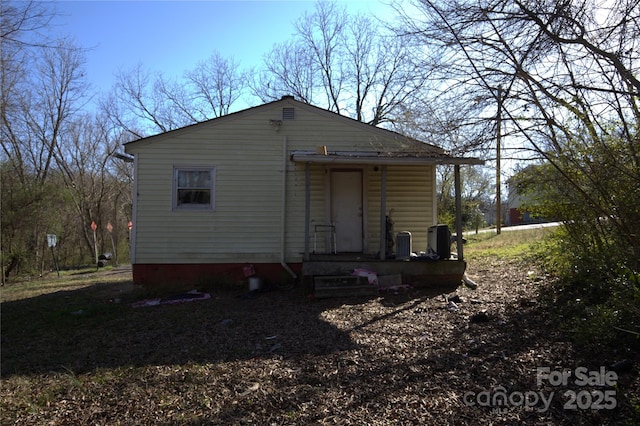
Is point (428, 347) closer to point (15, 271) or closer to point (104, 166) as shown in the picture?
point (15, 271)

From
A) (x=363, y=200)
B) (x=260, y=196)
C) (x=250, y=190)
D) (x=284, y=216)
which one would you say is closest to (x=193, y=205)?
(x=250, y=190)

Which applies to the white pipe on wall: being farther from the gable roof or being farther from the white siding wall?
the gable roof

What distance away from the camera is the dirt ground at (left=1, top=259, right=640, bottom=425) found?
326 centimetres

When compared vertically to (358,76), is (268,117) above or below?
below

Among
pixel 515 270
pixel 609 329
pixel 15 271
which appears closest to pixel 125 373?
pixel 609 329

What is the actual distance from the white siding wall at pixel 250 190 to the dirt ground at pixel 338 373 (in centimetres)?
301

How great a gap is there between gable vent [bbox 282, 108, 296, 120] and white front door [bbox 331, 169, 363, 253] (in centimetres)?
153

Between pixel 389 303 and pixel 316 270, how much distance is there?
5.34 feet

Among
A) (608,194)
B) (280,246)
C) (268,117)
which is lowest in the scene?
(280,246)

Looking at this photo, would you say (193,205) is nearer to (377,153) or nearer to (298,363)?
(377,153)

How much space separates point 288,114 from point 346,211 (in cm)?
253

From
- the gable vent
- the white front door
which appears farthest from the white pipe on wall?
the white front door

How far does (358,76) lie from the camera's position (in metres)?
25.8

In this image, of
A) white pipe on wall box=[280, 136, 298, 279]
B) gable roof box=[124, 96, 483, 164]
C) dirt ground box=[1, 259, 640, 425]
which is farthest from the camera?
white pipe on wall box=[280, 136, 298, 279]
